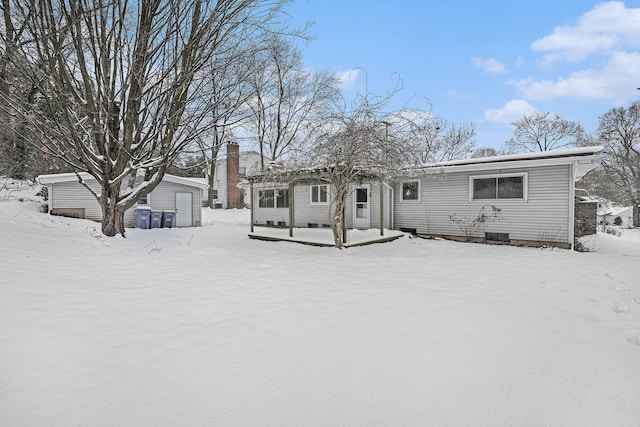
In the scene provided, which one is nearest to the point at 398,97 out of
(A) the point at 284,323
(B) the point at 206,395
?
(A) the point at 284,323

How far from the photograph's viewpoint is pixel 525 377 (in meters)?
2.44

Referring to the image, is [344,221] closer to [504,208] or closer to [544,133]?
[504,208]

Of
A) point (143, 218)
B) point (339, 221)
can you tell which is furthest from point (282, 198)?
point (339, 221)

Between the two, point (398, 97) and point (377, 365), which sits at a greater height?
point (398, 97)

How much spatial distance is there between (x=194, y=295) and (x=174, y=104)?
557 cm

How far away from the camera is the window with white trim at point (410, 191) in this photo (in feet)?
40.3

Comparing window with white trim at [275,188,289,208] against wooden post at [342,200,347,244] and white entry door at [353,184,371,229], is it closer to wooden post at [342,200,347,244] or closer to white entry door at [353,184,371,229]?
white entry door at [353,184,371,229]

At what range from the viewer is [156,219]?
14.7m

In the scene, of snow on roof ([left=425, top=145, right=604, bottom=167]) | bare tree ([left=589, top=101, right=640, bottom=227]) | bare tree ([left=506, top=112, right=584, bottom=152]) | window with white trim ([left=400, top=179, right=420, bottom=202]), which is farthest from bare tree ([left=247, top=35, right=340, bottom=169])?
bare tree ([left=589, top=101, right=640, bottom=227])

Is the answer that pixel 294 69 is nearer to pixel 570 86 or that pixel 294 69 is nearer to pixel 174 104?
pixel 174 104

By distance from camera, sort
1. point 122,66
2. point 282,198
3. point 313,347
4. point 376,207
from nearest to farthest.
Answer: point 313,347 < point 122,66 < point 376,207 < point 282,198

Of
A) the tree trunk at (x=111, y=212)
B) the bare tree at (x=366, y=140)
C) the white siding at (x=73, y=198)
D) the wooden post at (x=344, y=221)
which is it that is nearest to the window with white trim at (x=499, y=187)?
the bare tree at (x=366, y=140)

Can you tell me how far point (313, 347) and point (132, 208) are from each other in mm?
14726

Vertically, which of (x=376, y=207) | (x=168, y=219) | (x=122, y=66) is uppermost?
(x=122, y=66)
